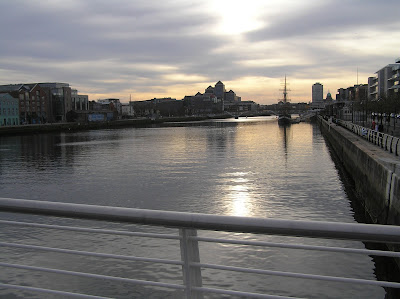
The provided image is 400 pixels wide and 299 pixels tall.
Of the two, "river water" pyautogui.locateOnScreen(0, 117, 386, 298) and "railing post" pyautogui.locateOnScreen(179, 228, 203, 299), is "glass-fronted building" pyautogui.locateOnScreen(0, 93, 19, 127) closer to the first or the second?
"river water" pyautogui.locateOnScreen(0, 117, 386, 298)

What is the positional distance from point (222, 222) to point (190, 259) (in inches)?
10.3

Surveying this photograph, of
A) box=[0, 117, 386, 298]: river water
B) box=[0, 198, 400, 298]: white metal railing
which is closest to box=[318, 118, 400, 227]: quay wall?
box=[0, 117, 386, 298]: river water

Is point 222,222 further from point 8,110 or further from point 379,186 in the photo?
point 8,110

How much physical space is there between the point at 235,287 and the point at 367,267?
281 centimetres

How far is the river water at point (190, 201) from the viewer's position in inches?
294

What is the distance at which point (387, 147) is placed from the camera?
16891mm

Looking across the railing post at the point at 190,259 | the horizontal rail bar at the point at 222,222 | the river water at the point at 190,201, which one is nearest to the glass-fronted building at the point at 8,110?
the river water at the point at 190,201

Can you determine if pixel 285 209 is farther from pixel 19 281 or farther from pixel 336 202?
pixel 19 281

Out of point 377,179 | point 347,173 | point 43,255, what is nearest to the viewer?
point 43,255

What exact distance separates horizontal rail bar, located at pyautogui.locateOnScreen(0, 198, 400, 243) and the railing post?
0.08 m

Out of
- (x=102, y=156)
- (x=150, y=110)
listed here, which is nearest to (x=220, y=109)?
(x=150, y=110)

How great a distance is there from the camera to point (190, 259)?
73.4 inches

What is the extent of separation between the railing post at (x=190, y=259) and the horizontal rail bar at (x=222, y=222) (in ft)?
0.26

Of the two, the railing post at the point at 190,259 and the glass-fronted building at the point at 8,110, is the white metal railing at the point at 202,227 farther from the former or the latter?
the glass-fronted building at the point at 8,110
